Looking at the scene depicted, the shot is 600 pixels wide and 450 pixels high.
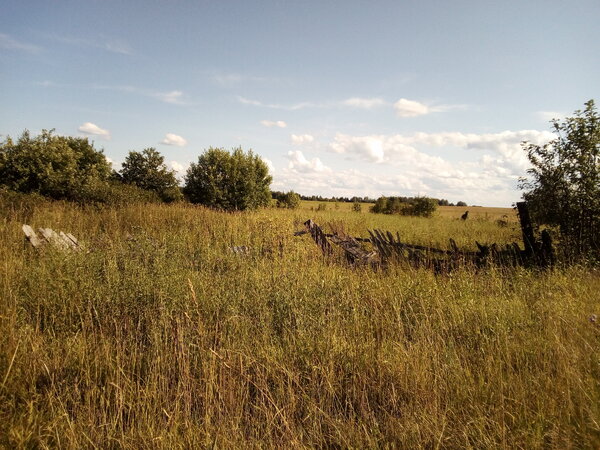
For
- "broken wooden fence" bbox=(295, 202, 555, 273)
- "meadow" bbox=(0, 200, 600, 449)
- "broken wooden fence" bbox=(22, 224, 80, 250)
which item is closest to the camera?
"meadow" bbox=(0, 200, 600, 449)

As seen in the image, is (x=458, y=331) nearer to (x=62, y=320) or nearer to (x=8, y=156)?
(x=62, y=320)

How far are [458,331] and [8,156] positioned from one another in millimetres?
26472

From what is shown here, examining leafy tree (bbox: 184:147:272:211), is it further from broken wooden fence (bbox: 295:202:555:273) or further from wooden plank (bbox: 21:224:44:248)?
broken wooden fence (bbox: 295:202:555:273)

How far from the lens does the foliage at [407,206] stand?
31.0 meters

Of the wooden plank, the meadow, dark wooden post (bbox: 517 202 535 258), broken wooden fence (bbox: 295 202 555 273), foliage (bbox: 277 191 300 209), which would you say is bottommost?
the meadow

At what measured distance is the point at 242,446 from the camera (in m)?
2.17

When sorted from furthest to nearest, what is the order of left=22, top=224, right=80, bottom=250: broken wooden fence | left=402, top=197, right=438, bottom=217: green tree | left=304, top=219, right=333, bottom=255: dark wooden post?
left=402, top=197, right=438, bottom=217: green tree, left=304, top=219, right=333, bottom=255: dark wooden post, left=22, top=224, right=80, bottom=250: broken wooden fence

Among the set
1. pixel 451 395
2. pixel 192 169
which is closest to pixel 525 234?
pixel 451 395

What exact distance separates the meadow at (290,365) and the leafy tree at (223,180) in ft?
57.3

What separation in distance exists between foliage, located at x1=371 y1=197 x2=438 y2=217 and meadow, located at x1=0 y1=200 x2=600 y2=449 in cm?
2674

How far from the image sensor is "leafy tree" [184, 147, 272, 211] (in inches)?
890

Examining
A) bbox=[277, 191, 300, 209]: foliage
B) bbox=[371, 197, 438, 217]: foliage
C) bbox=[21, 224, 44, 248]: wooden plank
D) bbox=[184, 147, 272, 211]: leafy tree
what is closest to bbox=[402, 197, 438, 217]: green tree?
bbox=[371, 197, 438, 217]: foliage

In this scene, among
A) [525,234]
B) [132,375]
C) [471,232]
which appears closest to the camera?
[132,375]

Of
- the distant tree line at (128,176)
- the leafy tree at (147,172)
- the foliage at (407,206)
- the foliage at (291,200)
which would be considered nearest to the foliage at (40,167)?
the distant tree line at (128,176)
